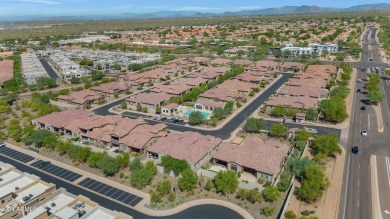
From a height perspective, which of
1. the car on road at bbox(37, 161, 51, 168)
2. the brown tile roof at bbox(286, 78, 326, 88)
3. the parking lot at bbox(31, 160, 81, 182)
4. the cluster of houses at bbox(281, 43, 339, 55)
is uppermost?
the cluster of houses at bbox(281, 43, 339, 55)

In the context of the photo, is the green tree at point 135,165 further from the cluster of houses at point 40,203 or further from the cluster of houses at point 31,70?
the cluster of houses at point 31,70

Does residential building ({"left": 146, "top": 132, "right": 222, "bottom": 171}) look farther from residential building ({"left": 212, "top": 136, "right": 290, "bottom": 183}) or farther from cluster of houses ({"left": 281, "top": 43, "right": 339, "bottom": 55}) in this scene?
cluster of houses ({"left": 281, "top": 43, "right": 339, "bottom": 55})

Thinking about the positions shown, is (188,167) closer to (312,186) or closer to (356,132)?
(312,186)

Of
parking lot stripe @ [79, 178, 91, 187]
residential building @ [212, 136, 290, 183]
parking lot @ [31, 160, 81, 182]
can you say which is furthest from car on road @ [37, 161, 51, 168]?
residential building @ [212, 136, 290, 183]

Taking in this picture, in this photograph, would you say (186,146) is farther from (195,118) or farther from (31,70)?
(31,70)

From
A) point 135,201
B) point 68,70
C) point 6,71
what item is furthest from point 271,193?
point 6,71

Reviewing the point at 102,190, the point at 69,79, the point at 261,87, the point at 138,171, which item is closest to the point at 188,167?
the point at 138,171
